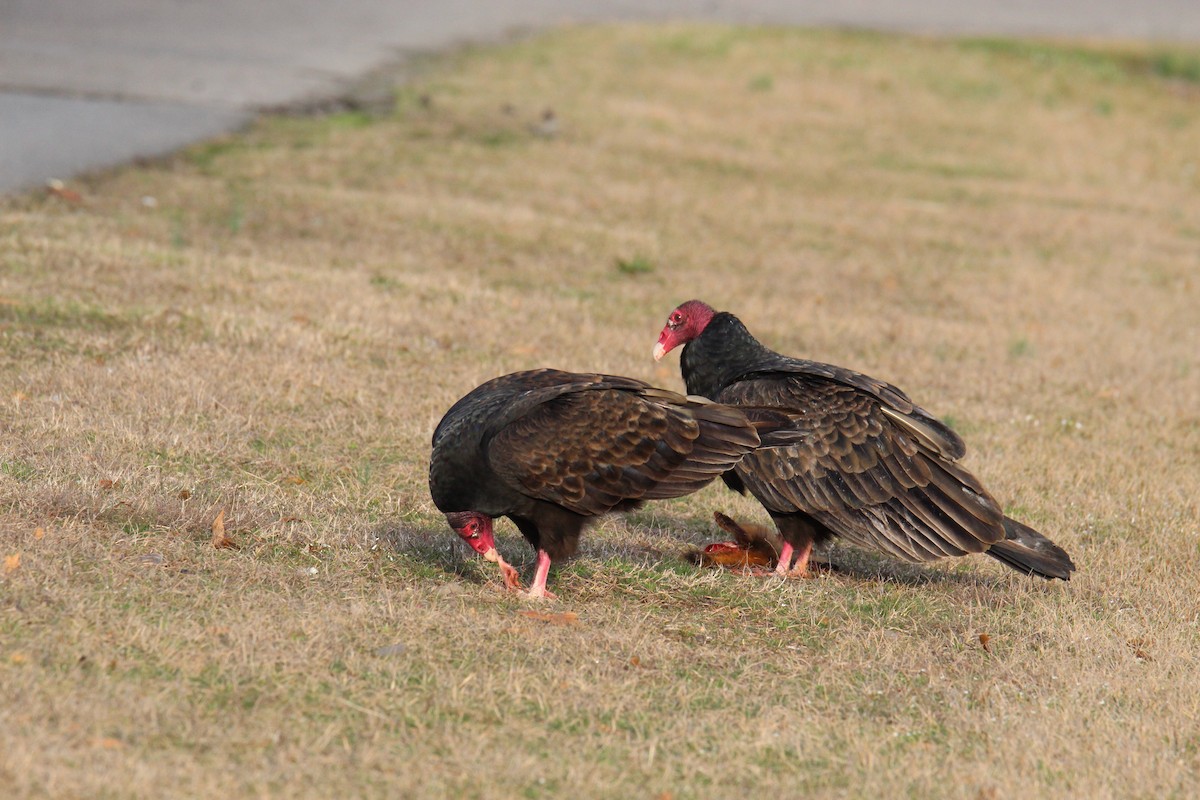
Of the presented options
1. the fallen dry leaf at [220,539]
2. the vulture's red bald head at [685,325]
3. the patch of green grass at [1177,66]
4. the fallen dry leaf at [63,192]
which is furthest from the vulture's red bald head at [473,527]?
the patch of green grass at [1177,66]

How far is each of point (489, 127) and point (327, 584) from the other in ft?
34.3

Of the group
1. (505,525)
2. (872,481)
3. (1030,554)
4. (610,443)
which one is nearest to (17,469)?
(505,525)

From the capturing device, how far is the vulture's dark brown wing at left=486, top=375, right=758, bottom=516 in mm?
4719

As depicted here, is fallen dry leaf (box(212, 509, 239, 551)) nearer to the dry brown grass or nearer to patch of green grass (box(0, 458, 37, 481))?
the dry brown grass

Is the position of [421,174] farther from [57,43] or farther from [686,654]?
[686,654]

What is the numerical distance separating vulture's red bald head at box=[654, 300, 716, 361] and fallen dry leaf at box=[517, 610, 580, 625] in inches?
63.2

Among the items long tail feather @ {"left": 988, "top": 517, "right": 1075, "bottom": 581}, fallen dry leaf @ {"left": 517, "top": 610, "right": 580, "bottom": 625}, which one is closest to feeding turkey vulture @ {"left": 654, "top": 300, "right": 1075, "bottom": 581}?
long tail feather @ {"left": 988, "top": 517, "right": 1075, "bottom": 581}

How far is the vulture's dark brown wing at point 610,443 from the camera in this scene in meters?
4.72

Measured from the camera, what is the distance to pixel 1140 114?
68.2 feet

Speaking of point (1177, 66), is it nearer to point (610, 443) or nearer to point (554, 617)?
point (610, 443)

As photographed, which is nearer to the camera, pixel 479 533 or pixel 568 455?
pixel 568 455

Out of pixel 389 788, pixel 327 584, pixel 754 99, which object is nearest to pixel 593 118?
pixel 754 99

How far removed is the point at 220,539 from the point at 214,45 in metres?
13.9

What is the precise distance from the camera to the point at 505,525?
235 inches
